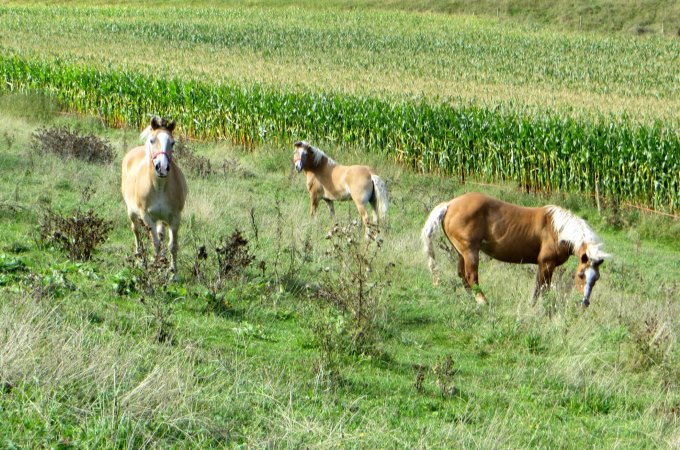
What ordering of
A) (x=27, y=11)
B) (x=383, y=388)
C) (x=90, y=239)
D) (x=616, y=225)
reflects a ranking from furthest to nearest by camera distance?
1. (x=27, y=11)
2. (x=616, y=225)
3. (x=90, y=239)
4. (x=383, y=388)

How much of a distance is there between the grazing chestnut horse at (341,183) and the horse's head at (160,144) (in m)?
5.19

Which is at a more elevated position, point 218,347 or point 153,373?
point 153,373

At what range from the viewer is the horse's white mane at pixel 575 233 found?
37.1ft

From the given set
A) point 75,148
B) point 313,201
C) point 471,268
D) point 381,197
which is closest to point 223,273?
point 471,268

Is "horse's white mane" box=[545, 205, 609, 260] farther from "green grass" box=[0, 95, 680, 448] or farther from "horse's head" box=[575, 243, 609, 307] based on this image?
"green grass" box=[0, 95, 680, 448]

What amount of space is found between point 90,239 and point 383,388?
4.56 metres

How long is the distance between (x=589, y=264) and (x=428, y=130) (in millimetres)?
12154

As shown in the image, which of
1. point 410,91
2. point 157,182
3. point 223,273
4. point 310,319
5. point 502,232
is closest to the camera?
point 310,319

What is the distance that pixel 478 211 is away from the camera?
1202 cm

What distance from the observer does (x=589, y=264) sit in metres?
11.3

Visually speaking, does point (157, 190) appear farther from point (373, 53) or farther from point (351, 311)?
point (373, 53)

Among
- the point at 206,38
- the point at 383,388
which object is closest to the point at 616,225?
the point at 383,388

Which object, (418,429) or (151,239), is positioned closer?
(418,429)

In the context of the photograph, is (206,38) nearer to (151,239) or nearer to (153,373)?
(151,239)
